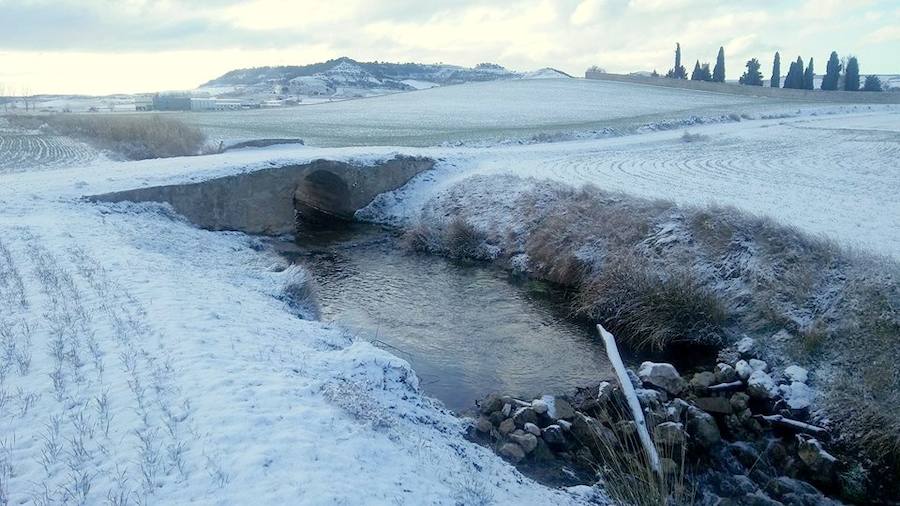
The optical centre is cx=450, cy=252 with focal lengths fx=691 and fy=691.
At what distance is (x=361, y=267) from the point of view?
19531 mm

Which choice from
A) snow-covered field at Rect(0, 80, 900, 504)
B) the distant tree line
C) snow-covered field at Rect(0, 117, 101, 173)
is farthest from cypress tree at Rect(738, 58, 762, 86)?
snow-covered field at Rect(0, 117, 101, 173)

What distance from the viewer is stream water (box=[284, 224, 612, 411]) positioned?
11953 millimetres

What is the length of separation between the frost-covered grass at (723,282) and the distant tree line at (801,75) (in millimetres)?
69113

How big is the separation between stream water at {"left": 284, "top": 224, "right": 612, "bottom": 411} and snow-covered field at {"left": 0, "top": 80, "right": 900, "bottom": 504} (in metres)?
1.53

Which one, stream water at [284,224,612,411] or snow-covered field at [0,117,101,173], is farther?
snow-covered field at [0,117,101,173]

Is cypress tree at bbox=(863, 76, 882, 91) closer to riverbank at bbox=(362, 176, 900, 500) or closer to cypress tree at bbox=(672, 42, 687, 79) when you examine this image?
cypress tree at bbox=(672, 42, 687, 79)

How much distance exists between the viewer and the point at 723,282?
14336 mm

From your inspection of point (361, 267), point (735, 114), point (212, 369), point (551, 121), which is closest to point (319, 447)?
point (212, 369)

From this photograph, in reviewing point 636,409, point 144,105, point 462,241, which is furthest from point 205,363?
point 144,105

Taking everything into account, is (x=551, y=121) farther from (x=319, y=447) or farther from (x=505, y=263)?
(x=319, y=447)

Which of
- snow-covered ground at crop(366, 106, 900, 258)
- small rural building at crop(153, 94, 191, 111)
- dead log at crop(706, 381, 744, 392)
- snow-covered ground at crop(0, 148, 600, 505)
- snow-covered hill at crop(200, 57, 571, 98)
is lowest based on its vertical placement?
dead log at crop(706, 381, 744, 392)

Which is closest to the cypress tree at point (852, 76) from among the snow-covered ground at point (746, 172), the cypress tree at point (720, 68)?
the cypress tree at point (720, 68)

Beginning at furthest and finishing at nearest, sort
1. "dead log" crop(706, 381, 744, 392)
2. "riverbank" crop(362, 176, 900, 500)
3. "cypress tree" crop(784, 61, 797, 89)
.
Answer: "cypress tree" crop(784, 61, 797, 89), "dead log" crop(706, 381, 744, 392), "riverbank" crop(362, 176, 900, 500)

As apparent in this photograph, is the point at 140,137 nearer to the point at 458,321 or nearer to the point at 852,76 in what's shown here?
the point at 458,321
